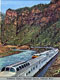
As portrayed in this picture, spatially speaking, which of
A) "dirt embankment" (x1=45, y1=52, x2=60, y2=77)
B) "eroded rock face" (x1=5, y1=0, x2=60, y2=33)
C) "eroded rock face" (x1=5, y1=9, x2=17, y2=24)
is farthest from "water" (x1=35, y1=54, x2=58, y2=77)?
"eroded rock face" (x1=5, y1=9, x2=17, y2=24)

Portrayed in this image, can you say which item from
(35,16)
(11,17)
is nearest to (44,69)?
(35,16)

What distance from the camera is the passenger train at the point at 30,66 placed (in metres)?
14.8

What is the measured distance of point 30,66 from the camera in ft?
53.0

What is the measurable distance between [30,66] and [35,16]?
4652 millimetres

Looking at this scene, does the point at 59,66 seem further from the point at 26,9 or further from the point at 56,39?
the point at 26,9

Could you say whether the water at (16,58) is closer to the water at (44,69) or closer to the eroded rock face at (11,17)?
the water at (44,69)

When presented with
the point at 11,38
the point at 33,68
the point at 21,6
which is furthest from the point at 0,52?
the point at 21,6

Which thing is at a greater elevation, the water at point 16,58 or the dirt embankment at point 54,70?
the water at point 16,58

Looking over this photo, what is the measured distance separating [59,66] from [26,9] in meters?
5.79

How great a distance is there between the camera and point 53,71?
15.9 meters

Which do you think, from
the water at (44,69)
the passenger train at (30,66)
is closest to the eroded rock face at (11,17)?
the passenger train at (30,66)

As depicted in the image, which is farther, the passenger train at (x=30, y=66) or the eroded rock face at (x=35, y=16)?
the eroded rock face at (x=35, y=16)

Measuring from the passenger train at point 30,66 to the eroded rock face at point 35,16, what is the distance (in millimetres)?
2763

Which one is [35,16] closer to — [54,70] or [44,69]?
[44,69]
